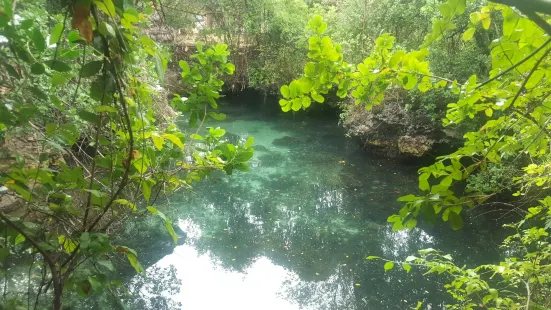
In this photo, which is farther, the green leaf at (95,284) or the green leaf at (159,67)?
the green leaf at (95,284)

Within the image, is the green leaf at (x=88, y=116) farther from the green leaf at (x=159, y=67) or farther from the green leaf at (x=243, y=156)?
the green leaf at (x=243, y=156)

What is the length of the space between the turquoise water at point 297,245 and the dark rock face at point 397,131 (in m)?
0.46

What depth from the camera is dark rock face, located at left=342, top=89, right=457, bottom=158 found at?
326 inches

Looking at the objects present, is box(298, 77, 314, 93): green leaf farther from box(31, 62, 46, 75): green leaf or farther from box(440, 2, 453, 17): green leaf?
box(31, 62, 46, 75): green leaf

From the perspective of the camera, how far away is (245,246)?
18.1ft

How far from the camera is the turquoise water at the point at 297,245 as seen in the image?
178 inches

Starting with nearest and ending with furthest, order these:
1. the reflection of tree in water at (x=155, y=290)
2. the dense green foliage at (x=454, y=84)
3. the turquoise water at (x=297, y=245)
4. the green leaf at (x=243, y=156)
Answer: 1. the dense green foliage at (x=454, y=84)
2. the green leaf at (x=243, y=156)
3. the reflection of tree in water at (x=155, y=290)
4. the turquoise water at (x=297, y=245)

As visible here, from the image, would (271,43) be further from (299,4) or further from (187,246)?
(187,246)

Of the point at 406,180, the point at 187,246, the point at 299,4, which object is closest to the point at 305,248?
the point at 187,246

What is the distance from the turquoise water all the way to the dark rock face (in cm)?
46

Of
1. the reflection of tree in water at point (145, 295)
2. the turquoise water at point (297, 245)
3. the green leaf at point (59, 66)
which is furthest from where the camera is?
the turquoise water at point (297, 245)

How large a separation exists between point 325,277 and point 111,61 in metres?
4.62

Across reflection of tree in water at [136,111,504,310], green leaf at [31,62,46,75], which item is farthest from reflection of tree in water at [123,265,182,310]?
green leaf at [31,62,46,75]

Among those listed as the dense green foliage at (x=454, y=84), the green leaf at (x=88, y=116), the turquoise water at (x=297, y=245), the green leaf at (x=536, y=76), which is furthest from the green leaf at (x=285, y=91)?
the turquoise water at (x=297, y=245)
